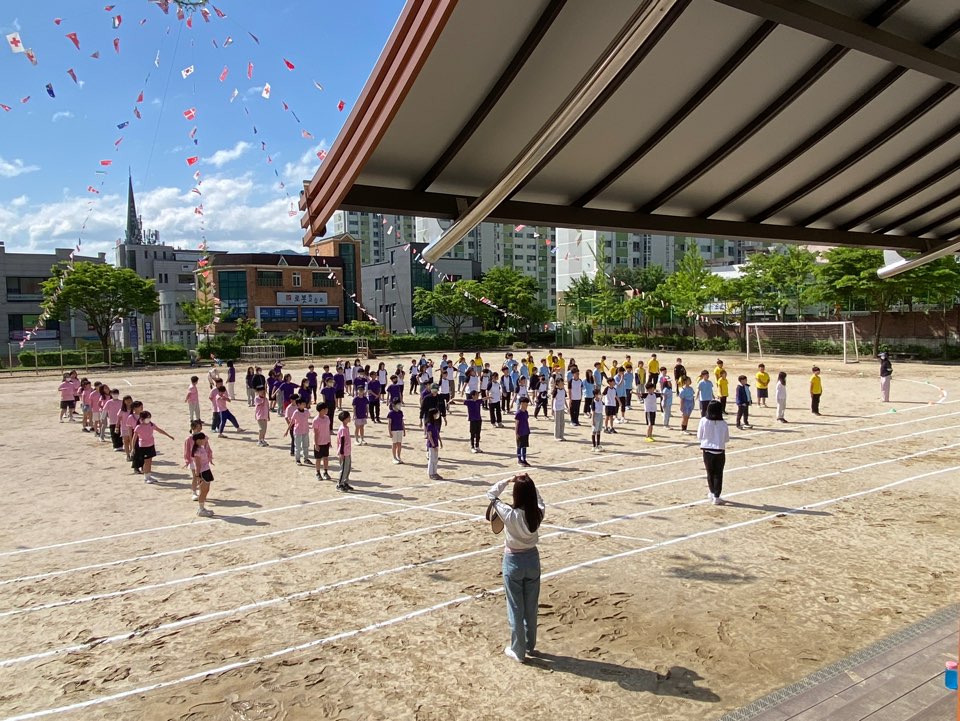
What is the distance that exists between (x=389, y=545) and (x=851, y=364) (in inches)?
1486

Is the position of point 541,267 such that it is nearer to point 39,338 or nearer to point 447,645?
point 39,338

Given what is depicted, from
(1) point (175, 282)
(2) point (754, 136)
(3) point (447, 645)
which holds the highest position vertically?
(1) point (175, 282)

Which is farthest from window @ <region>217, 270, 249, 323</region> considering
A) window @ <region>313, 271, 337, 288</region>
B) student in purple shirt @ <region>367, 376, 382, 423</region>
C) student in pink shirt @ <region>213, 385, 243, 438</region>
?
student in pink shirt @ <region>213, 385, 243, 438</region>

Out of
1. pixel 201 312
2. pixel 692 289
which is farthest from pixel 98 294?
pixel 692 289

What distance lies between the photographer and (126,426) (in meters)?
15.8

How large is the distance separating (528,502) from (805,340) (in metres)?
47.6

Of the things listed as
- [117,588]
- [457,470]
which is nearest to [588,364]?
[457,470]

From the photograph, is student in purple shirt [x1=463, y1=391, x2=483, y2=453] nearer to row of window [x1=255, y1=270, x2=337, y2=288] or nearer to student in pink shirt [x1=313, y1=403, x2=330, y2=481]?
student in pink shirt [x1=313, y1=403, x2=330, y2=481]

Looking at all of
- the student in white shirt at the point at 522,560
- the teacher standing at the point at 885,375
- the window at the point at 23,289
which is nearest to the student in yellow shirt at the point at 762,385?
the teacher standing at the point at 885,375

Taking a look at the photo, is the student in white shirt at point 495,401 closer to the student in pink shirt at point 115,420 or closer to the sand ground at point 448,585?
the sand ground at point 448,585

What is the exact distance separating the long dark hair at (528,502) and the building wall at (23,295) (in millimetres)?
66798

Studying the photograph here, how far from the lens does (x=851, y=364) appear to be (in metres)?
38.1

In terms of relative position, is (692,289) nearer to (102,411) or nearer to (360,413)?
(360,413)

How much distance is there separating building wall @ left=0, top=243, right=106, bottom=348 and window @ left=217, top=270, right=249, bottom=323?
14.1 m
